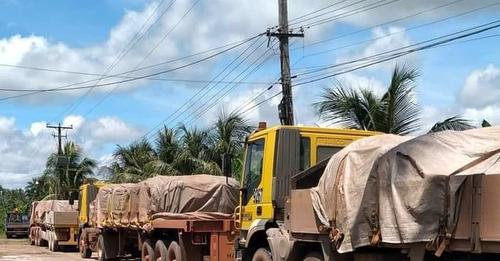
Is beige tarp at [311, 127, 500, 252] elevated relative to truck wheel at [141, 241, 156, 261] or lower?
elevated

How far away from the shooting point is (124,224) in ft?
65.3

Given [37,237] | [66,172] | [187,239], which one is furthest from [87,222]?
[66,172]

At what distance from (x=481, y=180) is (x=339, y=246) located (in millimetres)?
2278

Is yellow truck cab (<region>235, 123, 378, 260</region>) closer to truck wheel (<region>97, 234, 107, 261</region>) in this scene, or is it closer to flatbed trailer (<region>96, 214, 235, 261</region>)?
flatbed trailer (<region>96, 214, 235, 261</region>)

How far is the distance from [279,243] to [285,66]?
11.7 m

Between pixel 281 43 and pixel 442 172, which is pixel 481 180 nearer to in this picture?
pixel 442 172

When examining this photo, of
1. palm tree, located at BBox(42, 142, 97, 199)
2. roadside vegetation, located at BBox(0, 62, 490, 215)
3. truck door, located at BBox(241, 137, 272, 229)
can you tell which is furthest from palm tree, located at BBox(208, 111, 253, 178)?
palm tree, located at BBox(42, 142, 97, 199)

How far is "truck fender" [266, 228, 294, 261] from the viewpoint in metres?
9.59

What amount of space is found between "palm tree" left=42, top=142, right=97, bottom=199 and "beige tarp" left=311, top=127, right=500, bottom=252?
45772 mm

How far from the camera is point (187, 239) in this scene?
1548cm

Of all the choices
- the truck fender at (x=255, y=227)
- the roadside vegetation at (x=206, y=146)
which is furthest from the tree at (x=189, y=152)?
the truck fender at (x=255, y=227)

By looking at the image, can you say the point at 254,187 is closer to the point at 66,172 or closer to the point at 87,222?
the point at 87,222

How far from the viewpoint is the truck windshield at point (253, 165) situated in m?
11.2

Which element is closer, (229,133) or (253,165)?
(253,165)
